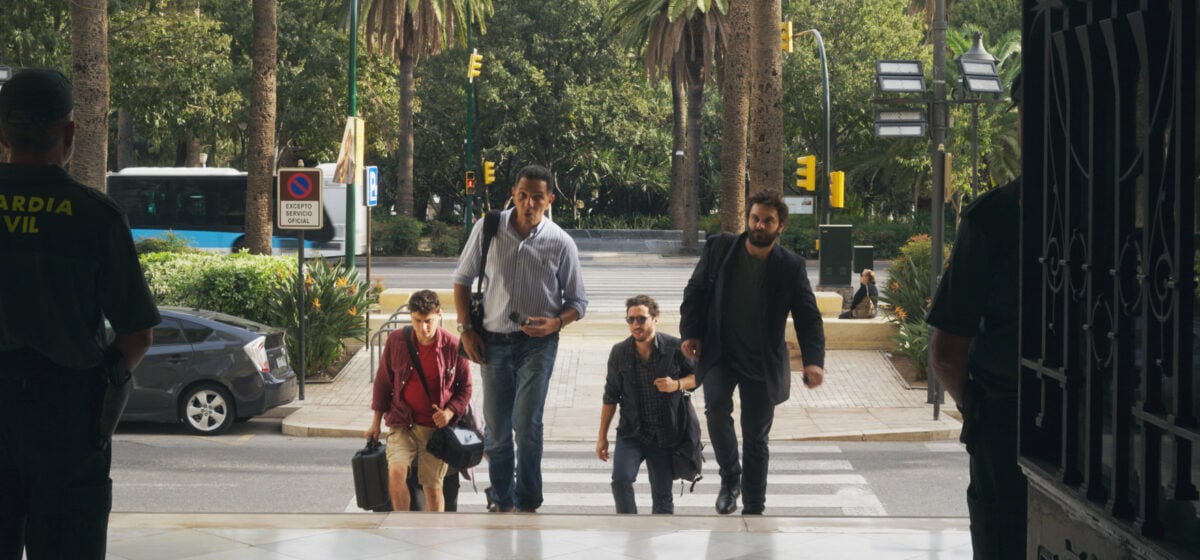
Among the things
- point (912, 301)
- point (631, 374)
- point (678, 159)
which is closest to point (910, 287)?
point (912, 301)

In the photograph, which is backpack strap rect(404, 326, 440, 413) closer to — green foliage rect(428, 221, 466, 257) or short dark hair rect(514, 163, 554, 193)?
short dark hair rect(514, 163, 554, 193)

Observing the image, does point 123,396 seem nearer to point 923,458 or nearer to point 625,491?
point 625,491

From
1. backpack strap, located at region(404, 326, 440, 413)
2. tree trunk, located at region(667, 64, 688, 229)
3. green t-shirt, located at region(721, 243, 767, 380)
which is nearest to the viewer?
green t-shirt, located at region(721, 243, 767, 380)

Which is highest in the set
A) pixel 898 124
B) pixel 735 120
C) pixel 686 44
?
pixel 686 44

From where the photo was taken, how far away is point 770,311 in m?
7.79

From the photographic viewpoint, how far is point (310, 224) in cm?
1703

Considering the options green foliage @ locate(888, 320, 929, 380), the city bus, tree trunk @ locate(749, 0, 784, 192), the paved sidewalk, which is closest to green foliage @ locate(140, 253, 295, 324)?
the paved sidewalk

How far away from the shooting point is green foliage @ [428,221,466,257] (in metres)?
46.7

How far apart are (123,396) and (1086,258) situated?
2457 millimetres

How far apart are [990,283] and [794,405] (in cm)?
1377

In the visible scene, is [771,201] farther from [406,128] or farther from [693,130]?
[406,128]

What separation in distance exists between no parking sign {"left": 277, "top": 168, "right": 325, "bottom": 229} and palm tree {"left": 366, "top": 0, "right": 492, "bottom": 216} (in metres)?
27.3

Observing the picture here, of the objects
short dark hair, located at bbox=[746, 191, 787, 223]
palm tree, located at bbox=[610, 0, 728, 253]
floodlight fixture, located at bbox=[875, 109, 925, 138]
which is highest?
palm tree, located at bbox=[610, 0, 728, 253]

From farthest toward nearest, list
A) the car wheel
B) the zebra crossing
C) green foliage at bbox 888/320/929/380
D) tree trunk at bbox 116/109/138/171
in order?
tree trunk at bbox 116/109/138/171, green foliage at bbox 888/320/929/380, the car wheel, the zebra crossing
